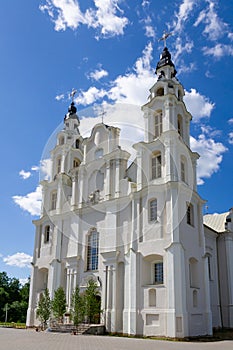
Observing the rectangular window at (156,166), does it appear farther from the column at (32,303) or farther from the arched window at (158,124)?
the column at (32,303)

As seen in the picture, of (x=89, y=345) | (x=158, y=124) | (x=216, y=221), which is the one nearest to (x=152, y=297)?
(x=89, y=345)

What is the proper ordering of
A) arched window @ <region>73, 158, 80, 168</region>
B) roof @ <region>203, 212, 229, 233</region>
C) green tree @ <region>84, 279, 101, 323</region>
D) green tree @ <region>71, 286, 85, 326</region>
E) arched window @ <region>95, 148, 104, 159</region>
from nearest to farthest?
green tree @ <region>71, 286, 85, 326</region>
green tree @ <region>84, 279, 101, 323</region>
arched window @ <region>95, 148, 104, 159</region>
roof @ <region>203, 212, 229, 233</region>
arched window @ <region>73, 158, 80, 168</region>

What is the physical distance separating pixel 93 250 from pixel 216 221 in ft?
45.6

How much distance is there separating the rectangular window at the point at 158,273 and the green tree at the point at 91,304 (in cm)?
444

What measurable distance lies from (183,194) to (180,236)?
10.3ft

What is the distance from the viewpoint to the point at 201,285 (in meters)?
24.4

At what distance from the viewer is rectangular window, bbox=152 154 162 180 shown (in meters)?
26.4

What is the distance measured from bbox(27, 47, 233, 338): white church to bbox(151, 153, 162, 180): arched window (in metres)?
0.09

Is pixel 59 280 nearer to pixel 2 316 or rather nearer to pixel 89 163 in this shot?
pixel 89 163

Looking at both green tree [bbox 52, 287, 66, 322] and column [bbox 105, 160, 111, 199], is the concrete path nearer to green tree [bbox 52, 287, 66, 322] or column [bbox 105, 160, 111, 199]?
green tree [bbox 52, 287, 66, 322]

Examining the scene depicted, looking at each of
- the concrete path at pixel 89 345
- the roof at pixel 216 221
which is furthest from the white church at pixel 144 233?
the concrete path at pixel 89 345

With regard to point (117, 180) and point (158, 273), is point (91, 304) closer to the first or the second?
point (158, 273)

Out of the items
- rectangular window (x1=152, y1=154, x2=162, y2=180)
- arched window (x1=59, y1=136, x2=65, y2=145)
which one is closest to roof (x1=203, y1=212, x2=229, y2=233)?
rectangular window (x1=152, y1=154, x2=162, y2=180)

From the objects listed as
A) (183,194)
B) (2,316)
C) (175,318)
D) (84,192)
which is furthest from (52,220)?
(2,316)
